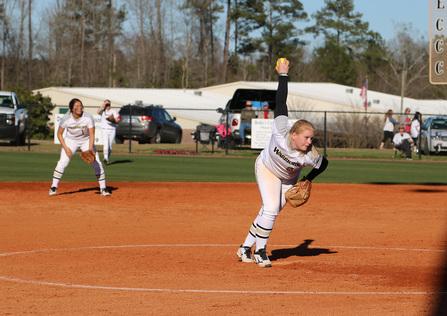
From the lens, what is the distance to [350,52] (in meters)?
99.4

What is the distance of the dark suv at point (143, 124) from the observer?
137 feet

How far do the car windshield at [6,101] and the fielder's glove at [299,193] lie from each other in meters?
28.2

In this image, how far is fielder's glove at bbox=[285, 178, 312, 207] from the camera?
36.8ft

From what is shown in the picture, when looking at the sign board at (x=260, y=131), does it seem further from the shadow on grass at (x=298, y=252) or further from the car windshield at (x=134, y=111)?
the shadow on grass at (x=298, y=252)

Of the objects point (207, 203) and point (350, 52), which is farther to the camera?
point (350, 52)

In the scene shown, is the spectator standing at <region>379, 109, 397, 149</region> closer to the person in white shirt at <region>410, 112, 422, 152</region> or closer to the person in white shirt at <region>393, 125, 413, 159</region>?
the person in white shirt at <region>410, 112, 422, 152</region>

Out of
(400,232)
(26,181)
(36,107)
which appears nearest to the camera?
(400,232)

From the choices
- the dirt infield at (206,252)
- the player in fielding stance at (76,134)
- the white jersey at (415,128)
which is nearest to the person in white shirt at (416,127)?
the white jersey at (415,128)

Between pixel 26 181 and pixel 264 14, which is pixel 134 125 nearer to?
pixel 26 181

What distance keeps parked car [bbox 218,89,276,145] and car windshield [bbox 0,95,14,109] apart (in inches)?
316

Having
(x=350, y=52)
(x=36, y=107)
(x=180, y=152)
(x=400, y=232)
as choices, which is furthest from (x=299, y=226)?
(x=350, y=52)

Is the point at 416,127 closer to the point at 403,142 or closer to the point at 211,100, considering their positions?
the point at 403,142

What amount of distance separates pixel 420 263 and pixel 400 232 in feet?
11.4

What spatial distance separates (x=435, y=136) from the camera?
128ft
